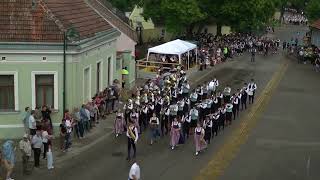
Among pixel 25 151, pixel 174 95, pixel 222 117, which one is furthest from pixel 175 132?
pixel 174 95

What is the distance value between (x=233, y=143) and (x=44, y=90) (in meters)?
8.38

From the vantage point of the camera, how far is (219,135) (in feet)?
81.0

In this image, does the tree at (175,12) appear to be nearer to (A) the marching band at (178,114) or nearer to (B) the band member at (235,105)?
(A) the marching band at (178,114)

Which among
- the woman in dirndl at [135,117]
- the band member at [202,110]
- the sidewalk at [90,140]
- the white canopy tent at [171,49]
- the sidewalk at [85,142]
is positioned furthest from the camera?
the white canopy tent at [171,49]

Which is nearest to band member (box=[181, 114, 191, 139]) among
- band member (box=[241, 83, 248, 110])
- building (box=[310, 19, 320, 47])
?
band member (box=[241, 83, 248, 110])

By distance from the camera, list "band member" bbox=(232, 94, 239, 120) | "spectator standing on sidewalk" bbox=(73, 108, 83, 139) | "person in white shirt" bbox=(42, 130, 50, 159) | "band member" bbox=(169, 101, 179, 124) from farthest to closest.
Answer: "band member" bbox=(232, 94, 239, 120) → "band member" bbox=(169, 101, 179, 124) → "spectator standing on sidewalk" bbox=(73, 108, 83, 139) → "person in white shirt" bbox=(42, 130, 50, 159)

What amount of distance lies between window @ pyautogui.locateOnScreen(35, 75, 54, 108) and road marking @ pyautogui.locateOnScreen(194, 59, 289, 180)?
24.8ft

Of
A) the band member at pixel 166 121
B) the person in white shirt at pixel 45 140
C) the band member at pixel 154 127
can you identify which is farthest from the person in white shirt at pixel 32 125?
the band member at pixel 166 121

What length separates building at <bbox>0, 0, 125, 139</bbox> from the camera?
22.8m

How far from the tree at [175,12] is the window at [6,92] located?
31099 millimetres

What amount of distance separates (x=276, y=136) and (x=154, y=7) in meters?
33.4

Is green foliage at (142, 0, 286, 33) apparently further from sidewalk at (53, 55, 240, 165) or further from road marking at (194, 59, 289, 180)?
sidewalk at (53, 55, 240, 165)

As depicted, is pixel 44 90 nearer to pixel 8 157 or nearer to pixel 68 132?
pixel 68 132

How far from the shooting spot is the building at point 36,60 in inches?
897
